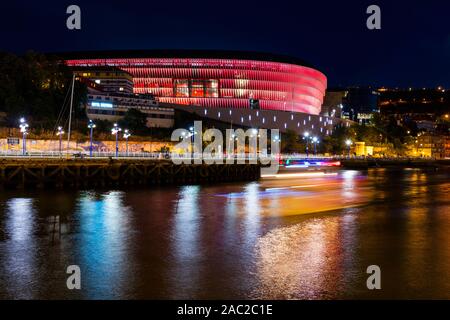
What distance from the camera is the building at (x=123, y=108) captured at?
11794 centimetres

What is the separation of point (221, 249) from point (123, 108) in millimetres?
106687

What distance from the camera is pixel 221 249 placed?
754 inches

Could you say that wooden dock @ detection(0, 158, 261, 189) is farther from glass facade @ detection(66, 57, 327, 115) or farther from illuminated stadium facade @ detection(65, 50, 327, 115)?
glass facade @ detection(66, 57, 327, 115)

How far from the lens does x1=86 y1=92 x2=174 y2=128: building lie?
387ft

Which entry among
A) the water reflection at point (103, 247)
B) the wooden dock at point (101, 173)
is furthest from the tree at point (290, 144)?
the water reflection at point (103, 247)

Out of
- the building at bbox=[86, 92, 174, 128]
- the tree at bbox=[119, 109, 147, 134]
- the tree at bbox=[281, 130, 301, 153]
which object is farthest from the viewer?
the tree at bbox=[281, 130, 301, 153]

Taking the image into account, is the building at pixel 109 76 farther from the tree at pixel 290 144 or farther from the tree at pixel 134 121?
the tree at pixel 290 144

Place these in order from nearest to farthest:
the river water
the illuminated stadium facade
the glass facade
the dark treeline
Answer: the river water < the dark treeline < the illuminated stadium facade < the glass facade

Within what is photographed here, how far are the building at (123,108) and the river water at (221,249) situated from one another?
8539 cm

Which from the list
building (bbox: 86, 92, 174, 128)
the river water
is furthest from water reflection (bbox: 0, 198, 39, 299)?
building (bbox: 86, 92, 174, 128)

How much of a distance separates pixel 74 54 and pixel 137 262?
6471 inches

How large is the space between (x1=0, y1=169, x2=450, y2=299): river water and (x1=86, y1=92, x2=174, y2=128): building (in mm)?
85390

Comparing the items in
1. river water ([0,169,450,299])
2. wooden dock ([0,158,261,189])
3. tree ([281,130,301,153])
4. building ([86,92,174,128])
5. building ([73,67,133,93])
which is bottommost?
river water ([0,169,450,299])
